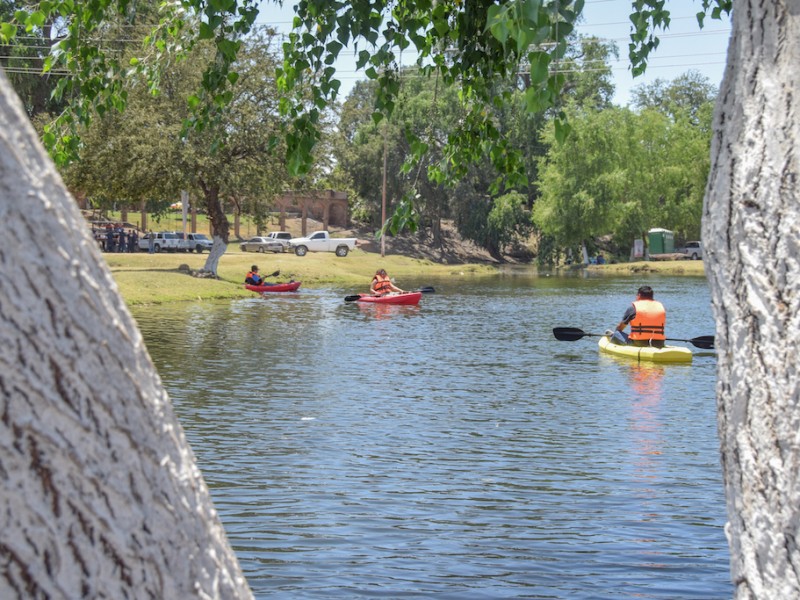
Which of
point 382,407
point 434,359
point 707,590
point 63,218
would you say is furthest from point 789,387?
point 434,359

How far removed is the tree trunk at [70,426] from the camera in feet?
6.74

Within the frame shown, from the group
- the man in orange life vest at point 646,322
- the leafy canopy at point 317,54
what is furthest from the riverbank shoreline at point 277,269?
the leafy canopy at point 317,54

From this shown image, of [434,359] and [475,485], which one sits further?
[434,359]

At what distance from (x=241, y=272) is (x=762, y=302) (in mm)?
53283

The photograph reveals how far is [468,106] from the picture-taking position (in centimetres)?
774

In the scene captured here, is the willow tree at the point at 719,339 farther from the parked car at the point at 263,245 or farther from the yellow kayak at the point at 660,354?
the parked car at the point at 263,245

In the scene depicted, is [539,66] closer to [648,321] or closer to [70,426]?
[70,426]

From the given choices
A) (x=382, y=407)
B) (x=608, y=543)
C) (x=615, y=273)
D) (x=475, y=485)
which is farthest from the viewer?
(x=615, y=273)

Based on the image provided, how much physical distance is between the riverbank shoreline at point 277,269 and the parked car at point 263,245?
35.7 inches

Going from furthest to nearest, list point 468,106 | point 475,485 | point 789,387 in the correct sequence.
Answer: point 475,485 < point 468,106 < point 789,387

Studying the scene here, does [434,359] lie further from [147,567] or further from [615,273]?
[615,273]

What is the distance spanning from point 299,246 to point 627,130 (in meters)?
25.7

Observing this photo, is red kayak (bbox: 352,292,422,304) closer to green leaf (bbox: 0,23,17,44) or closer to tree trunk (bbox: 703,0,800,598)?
green leaf (bbox: 0,23,17,44)

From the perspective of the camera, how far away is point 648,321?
80.4 ft
